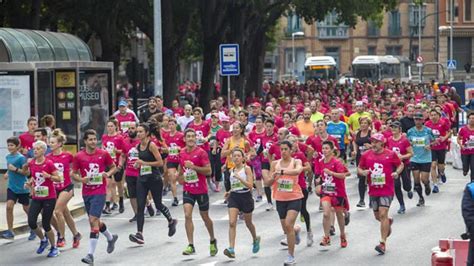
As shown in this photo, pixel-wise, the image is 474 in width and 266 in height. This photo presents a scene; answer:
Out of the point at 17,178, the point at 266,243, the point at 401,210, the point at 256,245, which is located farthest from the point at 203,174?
the point at 401,210

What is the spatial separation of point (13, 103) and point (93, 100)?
3547 mm

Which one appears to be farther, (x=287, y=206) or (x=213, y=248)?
(x=213, y=248)

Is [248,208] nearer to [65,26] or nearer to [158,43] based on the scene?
[158,43]

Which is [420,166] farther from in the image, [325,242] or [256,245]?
[256,245]

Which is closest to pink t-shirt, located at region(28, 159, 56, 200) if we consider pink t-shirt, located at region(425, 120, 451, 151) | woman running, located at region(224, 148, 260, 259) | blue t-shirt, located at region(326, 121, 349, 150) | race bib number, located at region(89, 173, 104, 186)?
race bib number, located at region(89, 173, 104, 186)

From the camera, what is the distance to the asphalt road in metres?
15.8

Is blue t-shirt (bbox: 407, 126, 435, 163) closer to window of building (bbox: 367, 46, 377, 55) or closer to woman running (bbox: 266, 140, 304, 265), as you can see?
woman running (bbox: 266, 140, 304, 265)

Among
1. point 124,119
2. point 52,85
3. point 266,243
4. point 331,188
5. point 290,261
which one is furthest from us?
point 52,85

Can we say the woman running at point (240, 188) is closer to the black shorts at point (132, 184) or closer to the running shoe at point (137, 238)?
the running shoe at point (137, 238)

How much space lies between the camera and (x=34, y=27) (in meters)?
37.9

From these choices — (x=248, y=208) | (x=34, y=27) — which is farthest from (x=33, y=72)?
(x=34, y=27)

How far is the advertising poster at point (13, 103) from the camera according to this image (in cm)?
2278

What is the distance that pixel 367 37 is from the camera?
106938mm

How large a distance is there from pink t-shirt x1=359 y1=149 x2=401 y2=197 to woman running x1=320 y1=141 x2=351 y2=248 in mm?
351
